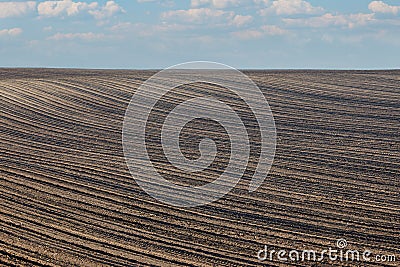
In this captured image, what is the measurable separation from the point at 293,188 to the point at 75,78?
1849 cm

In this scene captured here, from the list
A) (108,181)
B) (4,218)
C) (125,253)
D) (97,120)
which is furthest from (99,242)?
(97,120)

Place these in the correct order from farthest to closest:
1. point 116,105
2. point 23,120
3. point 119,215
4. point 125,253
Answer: point 116,105 → point 23,120 → point 119,215 → point 125,253

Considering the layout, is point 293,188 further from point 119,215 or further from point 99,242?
point 99,242

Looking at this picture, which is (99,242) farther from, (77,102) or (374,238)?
(77,102)

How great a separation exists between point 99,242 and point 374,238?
6.25 meters

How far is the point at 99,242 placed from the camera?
14.6 meters

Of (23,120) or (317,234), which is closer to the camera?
(317,234)

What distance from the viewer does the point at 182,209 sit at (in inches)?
664

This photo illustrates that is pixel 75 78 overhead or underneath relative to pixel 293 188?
overhead

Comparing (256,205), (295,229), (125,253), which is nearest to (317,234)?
(295,229)

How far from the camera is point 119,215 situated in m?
16.4

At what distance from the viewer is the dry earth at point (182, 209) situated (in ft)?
47.4

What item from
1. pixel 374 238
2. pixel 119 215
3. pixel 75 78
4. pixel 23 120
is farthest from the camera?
pixel 75 78

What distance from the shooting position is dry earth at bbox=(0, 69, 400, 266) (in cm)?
1446
